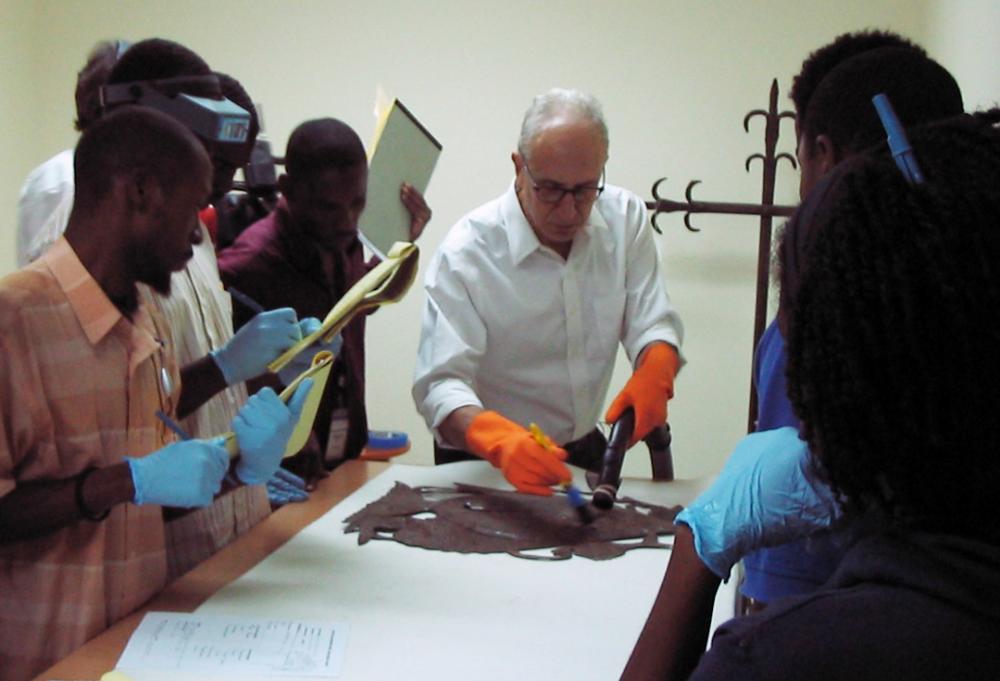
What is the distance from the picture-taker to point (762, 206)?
2.95m

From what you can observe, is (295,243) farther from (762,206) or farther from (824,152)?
(762,206)

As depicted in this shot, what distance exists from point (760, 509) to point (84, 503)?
33.5 inches

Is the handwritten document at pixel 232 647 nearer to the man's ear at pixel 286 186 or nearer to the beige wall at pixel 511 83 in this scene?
the man's ear at pixel 286 186

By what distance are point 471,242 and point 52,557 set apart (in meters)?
1.25

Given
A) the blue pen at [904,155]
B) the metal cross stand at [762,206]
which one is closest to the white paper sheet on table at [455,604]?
the blue pen at [904,155]

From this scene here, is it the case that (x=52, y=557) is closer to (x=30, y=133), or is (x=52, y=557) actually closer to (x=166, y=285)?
(x=166, y=285)

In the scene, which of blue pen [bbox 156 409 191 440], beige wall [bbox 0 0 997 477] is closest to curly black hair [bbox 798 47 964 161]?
blue pen [bbox 156 409 191 440]

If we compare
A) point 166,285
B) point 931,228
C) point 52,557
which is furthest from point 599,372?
→ point 931,228

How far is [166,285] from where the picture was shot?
1426 mm

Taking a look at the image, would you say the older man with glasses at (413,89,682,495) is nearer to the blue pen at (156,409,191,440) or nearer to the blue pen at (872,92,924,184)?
the blue pen at (156,409,191,440)

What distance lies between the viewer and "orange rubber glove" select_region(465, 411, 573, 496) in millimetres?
1863

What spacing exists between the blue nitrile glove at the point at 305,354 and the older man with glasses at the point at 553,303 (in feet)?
1.09

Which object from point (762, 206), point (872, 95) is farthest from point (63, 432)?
point (762, 206)

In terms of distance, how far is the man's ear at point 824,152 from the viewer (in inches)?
55.0
